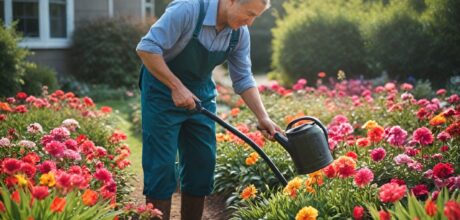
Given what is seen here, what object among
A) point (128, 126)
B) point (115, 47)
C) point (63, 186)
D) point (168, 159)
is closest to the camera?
point (63, 186)

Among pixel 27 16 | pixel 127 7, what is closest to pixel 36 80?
pixel 27 16

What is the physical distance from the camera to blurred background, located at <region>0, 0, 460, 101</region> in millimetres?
10500

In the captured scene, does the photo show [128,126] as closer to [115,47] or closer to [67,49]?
[115,47]

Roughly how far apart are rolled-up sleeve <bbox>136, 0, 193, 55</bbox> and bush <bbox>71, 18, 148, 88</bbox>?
9.63 meters

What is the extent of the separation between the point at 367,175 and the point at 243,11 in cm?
106

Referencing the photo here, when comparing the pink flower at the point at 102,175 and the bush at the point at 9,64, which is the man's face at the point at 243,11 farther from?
the bush at the point at 9,64

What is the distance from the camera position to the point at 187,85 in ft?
11.4

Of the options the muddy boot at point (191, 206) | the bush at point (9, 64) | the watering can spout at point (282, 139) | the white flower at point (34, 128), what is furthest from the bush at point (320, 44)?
the watering can spout at point (282, 139)

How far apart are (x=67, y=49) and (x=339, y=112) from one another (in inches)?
314

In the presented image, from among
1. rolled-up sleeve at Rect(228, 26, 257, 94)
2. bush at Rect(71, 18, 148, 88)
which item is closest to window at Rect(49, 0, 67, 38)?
bush at Rect(71, 18, 148, 88)

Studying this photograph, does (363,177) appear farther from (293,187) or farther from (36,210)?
(36,210)

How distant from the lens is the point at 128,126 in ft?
27.9

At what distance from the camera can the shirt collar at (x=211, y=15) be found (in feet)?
10.9

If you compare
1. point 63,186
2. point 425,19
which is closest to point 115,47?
point 425,19
